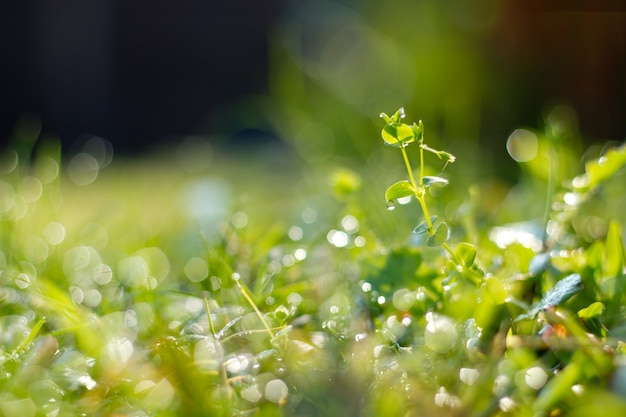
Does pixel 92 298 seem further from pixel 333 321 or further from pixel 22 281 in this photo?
pixel 333 321

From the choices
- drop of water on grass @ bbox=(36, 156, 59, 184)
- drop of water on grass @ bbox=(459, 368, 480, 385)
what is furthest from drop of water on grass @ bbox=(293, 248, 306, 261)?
drop of water on grass @ bbox=(36, 156, 59, 184)

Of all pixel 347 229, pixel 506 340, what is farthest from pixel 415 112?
pixel 506 340

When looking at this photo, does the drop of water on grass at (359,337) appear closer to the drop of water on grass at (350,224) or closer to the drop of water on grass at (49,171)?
the drop of water on grass at (350,224)

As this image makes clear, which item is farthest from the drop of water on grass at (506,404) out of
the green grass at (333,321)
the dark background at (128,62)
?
the dark background at (128,62)

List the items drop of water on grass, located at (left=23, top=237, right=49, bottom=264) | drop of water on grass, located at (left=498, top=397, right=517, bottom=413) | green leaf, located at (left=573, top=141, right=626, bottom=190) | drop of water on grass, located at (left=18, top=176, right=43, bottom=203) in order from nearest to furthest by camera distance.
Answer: drop of water on grass, located at (left=498, top=397, right=517, bottom=413), green leaf, located at (left=573, top=141, right=626, bottom=190), drop of water on grass, located at (left=23, top=237, right=49, bottom=264), drop of water on grass, located at (left=18, top=176, right=43, bottom=203)

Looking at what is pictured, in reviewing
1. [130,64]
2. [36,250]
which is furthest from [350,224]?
[130,64]

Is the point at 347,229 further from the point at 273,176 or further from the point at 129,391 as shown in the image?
the point at 273,176

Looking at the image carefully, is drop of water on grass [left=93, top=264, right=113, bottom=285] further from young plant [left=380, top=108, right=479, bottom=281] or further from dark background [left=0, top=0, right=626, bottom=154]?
dark background [left=0, top=0, right=626, bottom=154]
